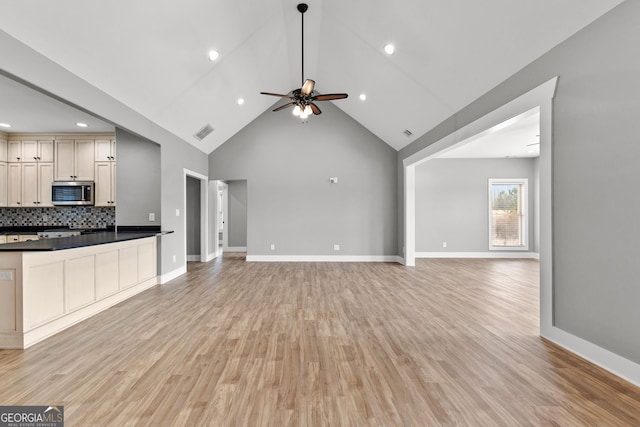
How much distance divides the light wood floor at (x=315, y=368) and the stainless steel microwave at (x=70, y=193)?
286 centimetres

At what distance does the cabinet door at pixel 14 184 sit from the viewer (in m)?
5.65

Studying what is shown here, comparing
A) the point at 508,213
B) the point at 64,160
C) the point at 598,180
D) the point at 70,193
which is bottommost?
the point at 508,213

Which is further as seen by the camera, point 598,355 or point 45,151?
point 45,151

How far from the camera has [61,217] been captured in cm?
591

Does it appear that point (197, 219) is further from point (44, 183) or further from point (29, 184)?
point (29, 184)

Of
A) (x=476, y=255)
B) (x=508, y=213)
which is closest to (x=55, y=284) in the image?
(x=476, y=255)

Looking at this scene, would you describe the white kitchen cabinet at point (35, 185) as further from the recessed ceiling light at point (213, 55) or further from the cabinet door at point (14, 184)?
the recessed ceiling light at point (213, 55)

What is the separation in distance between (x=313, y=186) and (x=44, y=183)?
552cm

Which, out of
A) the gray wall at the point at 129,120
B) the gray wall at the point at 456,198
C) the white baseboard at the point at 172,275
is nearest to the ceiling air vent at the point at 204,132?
the gray wall at the point at 129,120

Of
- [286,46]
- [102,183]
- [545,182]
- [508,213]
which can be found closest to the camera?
[545,182]

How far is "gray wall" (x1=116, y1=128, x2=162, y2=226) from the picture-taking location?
16.4 ft

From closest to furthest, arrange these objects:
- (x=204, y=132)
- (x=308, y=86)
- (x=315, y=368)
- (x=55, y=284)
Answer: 1. (x=315, y=368)
2. (x=55, y=284)
3. (x=308, y=86)
4. (x=204, y=132)

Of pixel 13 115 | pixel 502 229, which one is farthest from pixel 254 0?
pixel 502 229

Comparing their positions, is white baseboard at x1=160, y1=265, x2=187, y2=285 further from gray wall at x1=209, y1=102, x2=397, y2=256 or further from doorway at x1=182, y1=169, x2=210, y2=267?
gray wall at x1=209, y1=102, x2=397, y2=256
